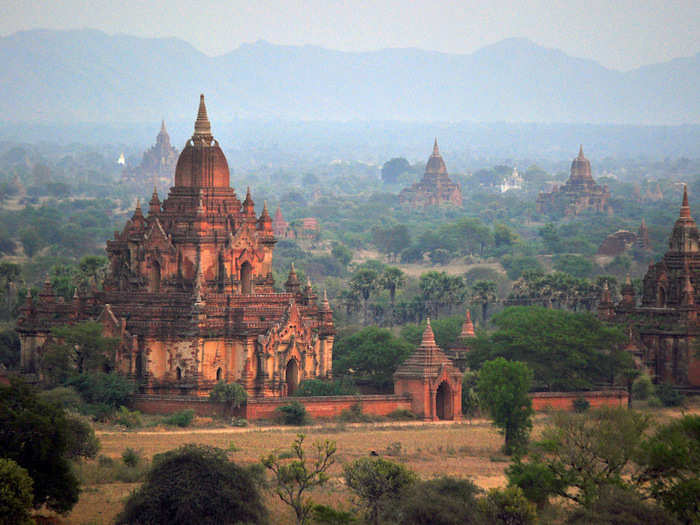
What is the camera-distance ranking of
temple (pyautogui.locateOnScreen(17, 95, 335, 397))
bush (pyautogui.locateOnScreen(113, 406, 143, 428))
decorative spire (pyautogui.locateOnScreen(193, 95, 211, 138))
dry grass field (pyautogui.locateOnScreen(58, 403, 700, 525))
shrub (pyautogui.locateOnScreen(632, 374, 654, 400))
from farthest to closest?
decorative spire (pyautogui.locateOnScreen(193, 95, 211, 138)) < shrub (pyautogui.locateOnScreen(632, 374, 654, 400)) < temple (pyautogui.locateOnScreen(17, 95, 335, 397)) < bush (pyautogui.locateOnScreen(113, 406, 143, 428)) < dry grass field (pyautogui.locateOnScreen(58, 403, 700, 525))

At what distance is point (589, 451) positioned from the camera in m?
48.8

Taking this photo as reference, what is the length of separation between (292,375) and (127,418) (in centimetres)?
897

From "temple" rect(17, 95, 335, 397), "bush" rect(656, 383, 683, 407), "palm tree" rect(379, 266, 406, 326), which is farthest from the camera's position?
"palm tree" rect(379, 266, 406, 326)

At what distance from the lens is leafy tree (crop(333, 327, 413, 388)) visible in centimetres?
7000

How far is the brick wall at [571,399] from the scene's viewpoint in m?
66.4

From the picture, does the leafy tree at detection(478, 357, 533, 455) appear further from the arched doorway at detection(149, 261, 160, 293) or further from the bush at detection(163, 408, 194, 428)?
the arched doorway at detection(149, 261, 160, 293)

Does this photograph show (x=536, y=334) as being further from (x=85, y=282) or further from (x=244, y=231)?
(x=85, y=282)

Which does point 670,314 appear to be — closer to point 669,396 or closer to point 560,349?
point 669,396

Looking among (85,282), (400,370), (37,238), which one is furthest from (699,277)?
(37,238)

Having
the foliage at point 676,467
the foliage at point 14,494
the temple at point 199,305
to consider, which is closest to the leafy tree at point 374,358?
the temple at point 199,305

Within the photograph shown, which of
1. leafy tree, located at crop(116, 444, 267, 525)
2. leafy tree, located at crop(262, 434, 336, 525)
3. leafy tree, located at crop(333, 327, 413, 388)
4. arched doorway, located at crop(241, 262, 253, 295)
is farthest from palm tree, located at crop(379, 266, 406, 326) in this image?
leafy tree, located at crop(116, 444, 267, 525)

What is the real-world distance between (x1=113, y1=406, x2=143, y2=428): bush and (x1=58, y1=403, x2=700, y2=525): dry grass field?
1.27 meters

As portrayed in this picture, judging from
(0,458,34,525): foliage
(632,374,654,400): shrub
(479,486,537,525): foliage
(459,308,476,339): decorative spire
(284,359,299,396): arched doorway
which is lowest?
(479,486,537,525): foliage

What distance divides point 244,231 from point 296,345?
5938 millimetres
